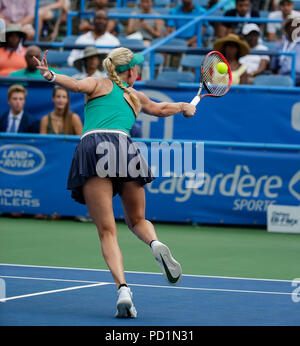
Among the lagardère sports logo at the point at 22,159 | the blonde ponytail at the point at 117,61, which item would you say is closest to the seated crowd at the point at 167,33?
the lagardère sports logo at the point at 22,159

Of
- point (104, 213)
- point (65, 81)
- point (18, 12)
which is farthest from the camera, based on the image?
point (18, 12)

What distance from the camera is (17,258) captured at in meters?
9.10

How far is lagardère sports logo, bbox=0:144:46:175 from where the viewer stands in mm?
12367

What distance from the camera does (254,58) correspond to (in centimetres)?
1441

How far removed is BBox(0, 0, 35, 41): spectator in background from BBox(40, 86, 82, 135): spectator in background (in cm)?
394

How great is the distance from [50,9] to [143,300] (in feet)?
38.9

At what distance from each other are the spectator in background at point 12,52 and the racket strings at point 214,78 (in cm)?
719

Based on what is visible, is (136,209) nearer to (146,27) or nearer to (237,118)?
(237,118)

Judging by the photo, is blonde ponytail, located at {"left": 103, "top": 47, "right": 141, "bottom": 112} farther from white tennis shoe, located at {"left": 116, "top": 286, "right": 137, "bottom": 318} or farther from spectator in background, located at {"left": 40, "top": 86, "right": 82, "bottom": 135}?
spectator in background, located at {"left": 40, "top": 86, "right": 82, "bottom": 135}

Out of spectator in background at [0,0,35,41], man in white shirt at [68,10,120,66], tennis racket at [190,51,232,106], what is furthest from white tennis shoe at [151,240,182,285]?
spectator in background at [0,0,35,41]

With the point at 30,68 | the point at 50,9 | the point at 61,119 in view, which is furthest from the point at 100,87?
the point at 50,9
